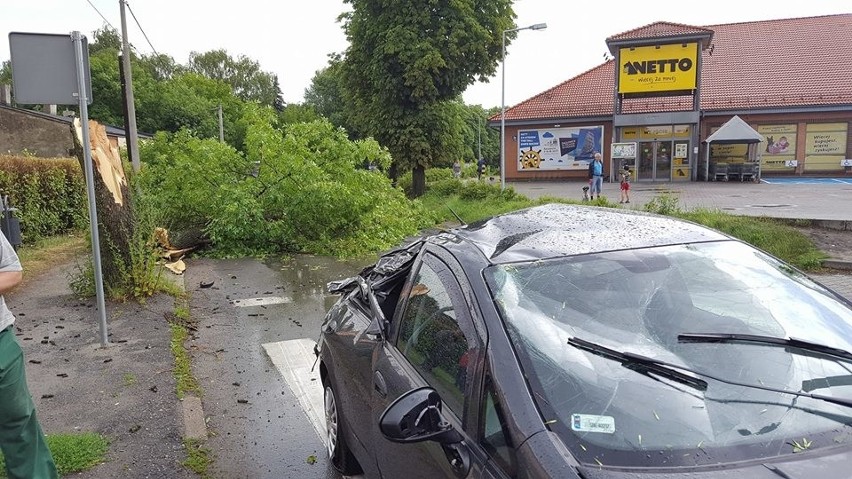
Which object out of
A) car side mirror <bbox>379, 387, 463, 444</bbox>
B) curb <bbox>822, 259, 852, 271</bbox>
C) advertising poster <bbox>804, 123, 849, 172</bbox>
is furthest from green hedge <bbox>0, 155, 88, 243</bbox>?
advertising poster <bbox>804, 123, 849, 172</bbox>

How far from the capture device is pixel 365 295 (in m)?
4.04

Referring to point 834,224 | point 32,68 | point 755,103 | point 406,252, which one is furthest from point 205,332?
point 755,103

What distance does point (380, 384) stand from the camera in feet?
10.0

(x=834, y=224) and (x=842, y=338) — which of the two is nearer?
(x=842, y=338)

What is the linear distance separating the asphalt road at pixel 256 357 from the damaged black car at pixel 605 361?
1393 mm

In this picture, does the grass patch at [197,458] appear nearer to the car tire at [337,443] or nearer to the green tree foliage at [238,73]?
the car tire at [337,443]

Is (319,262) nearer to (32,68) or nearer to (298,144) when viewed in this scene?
(298,144)

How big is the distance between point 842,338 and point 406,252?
8.45 ft

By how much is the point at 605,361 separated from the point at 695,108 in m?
33.4

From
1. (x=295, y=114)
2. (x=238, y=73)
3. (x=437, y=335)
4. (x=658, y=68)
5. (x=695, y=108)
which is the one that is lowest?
(x=437, y=335)

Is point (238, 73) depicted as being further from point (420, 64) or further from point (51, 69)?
point (51, 69)

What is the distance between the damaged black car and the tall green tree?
24.7 metres

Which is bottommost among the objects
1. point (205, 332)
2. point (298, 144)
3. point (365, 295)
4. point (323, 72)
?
point (205, 332)

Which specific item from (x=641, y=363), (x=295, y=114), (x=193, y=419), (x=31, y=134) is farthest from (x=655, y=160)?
(x=295, y=114)
